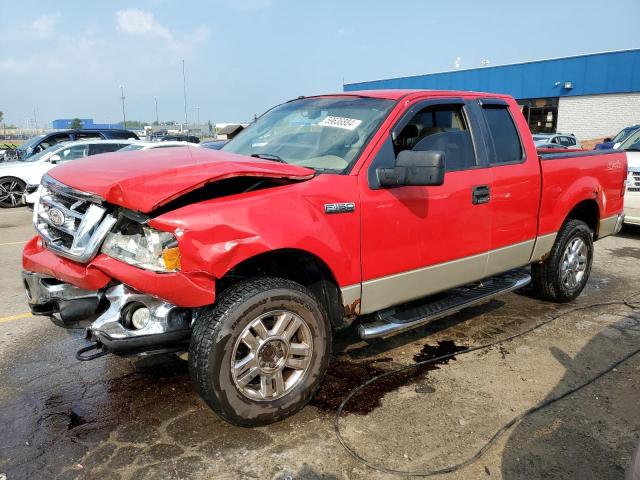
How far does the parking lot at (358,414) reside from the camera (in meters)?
2.79

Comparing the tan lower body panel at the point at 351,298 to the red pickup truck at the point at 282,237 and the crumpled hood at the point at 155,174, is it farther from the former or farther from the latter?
the crumpled hood at the point at 155,174

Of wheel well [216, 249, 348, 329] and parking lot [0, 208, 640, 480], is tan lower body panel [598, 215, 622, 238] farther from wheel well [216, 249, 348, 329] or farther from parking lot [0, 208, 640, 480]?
wheel well [216, 249, 348, 329]

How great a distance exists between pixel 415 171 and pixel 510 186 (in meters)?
1.45

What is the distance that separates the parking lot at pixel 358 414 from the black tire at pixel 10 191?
9302 mm

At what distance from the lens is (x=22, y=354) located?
4.19 m

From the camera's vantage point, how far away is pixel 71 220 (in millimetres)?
3115

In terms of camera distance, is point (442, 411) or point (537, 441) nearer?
point (537, 441)

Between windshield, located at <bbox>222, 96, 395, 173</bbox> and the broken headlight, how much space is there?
3.95 feet

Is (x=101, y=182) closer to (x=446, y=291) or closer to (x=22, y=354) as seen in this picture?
(x=22, y=354)

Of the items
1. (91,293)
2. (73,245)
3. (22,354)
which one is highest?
(73,245)

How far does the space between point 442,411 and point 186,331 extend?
5.37 ft

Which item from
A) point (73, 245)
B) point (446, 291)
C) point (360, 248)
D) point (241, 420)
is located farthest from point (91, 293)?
point (446, 291)

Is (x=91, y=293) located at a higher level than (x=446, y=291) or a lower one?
higher

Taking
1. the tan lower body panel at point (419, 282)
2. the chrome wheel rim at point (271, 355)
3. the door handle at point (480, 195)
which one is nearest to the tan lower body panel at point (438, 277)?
the tan lower body panel at point (419, 282)
